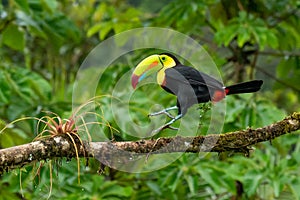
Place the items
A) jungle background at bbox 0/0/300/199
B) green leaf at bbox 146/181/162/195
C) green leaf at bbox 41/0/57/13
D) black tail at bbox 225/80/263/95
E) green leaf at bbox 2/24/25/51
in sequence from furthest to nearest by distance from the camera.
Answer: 1. green leaf at bbox 2/24/25/51
2. green leaf at bbox 41/0/57/13
3. green leaf at bbox 146/181/162/195
4. jungle background at bbox 0/0/300/199
5. black tail at bbox 225/80/263/95

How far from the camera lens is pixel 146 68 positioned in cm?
100

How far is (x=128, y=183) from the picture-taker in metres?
2.57

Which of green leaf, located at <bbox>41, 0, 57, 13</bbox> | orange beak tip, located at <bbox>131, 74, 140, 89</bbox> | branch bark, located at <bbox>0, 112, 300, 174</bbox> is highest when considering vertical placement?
green leaf, located at <bbox>41, 0, 57, 13</bbox>

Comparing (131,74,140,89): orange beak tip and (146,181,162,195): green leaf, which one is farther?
(146,181,162,195): green leaf

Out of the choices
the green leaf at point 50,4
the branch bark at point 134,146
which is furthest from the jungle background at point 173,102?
the branch bark at point 134,146

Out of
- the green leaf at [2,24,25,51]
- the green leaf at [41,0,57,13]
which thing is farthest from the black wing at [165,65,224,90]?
the green leaf at [2,24,25,51]

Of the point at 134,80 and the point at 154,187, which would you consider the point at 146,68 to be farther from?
the point at 154,187

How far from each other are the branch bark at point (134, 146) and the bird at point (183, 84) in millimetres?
95

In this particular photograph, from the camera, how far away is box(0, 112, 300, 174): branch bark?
1.03 metres

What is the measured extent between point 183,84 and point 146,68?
0.08 m

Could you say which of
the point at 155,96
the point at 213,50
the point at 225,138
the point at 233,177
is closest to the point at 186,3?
the point at 213,50

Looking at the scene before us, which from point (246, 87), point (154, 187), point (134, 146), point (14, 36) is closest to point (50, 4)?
point (14, 36)

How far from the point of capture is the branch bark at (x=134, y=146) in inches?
40.6

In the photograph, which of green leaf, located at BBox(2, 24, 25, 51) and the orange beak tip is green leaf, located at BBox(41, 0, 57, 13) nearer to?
green leaf, located at BBox(2, 24, 25, 51)
